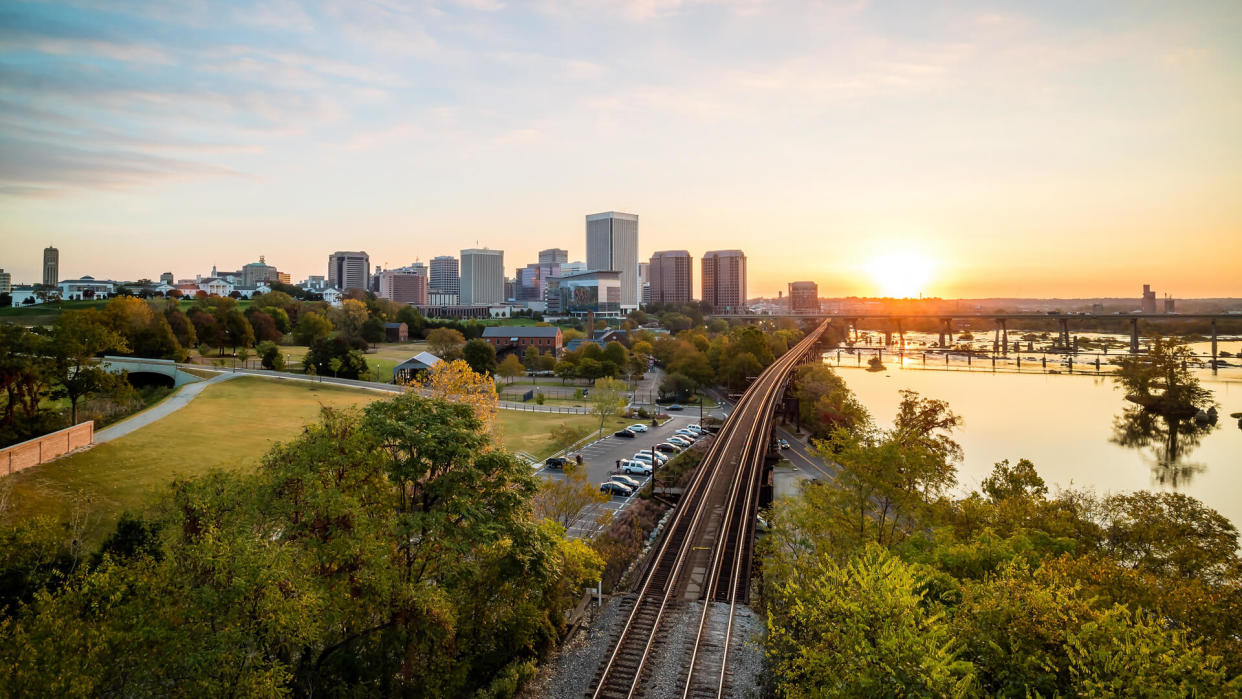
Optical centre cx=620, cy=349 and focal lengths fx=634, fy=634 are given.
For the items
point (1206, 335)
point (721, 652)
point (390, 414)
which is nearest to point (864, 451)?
point (721, 652)

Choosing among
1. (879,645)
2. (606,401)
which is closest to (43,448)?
(606,401)

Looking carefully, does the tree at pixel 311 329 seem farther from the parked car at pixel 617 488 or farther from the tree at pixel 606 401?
the parked car at pixel 617 488

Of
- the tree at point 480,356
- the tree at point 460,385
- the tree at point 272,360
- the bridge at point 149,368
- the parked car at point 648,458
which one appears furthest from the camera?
the tree at point 480,356

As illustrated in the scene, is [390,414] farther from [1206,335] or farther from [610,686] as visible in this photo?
[1206,335]

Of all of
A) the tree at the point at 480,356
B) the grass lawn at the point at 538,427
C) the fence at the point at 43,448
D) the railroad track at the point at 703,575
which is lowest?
the railroad track at the point at 703,575

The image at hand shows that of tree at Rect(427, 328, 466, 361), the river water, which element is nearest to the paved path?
tree at Rect(427, 328, 466, 361)

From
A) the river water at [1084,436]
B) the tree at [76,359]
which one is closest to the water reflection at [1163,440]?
the river water at [1084,436]
